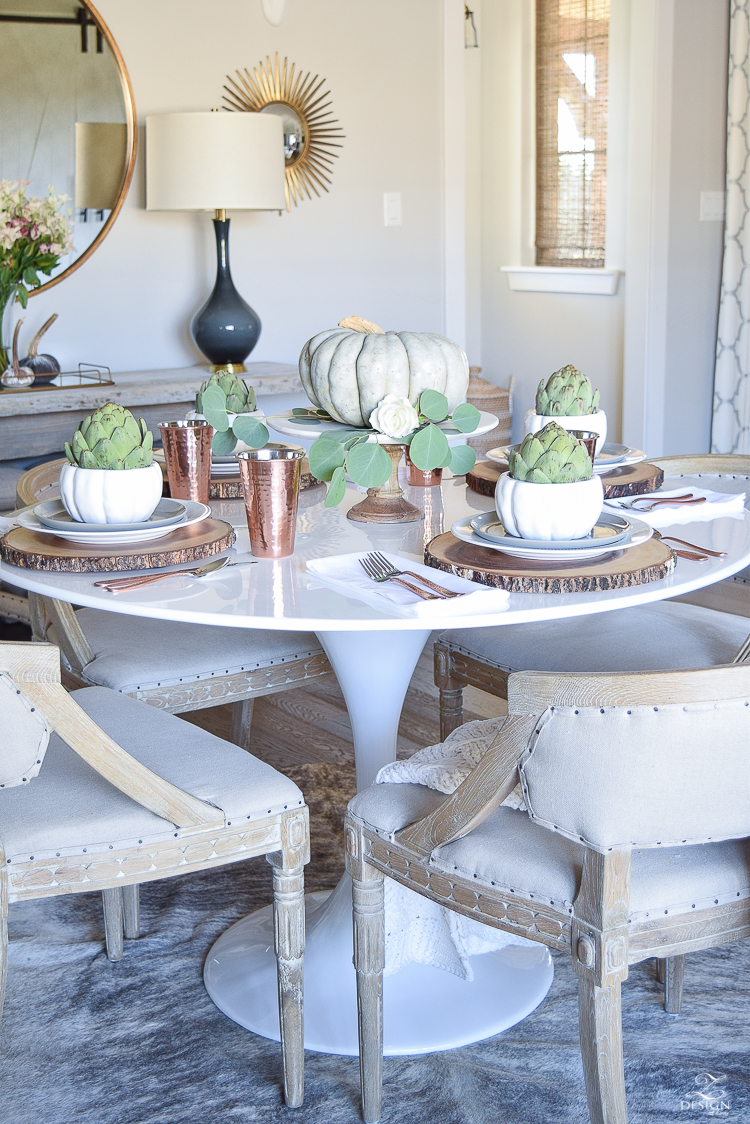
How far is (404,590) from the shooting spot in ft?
4.26

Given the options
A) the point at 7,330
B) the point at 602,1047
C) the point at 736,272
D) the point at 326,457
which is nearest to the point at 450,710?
the point at 326,457

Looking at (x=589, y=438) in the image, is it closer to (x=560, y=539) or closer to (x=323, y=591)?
(x=560, y=539)

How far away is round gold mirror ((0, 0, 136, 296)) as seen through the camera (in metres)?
3.31

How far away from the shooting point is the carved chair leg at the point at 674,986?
163 cm

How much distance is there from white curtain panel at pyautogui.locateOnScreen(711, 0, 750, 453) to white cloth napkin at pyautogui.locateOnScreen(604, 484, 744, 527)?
270 centimetres

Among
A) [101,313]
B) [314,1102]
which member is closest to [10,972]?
[314,1102]

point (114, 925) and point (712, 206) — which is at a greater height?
point (712, 206)

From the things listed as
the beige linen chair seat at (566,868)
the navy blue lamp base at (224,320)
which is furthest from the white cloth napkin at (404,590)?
the navy blue lamp base at (224,320)

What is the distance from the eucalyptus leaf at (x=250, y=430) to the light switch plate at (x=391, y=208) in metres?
2.54

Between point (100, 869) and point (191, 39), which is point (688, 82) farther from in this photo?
point (100, 869)

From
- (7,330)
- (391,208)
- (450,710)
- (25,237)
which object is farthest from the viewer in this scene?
(391,208)

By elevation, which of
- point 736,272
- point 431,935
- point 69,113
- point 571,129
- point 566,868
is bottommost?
point 431,935

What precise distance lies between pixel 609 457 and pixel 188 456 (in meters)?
0.67

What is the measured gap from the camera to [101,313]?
351 centimetres
